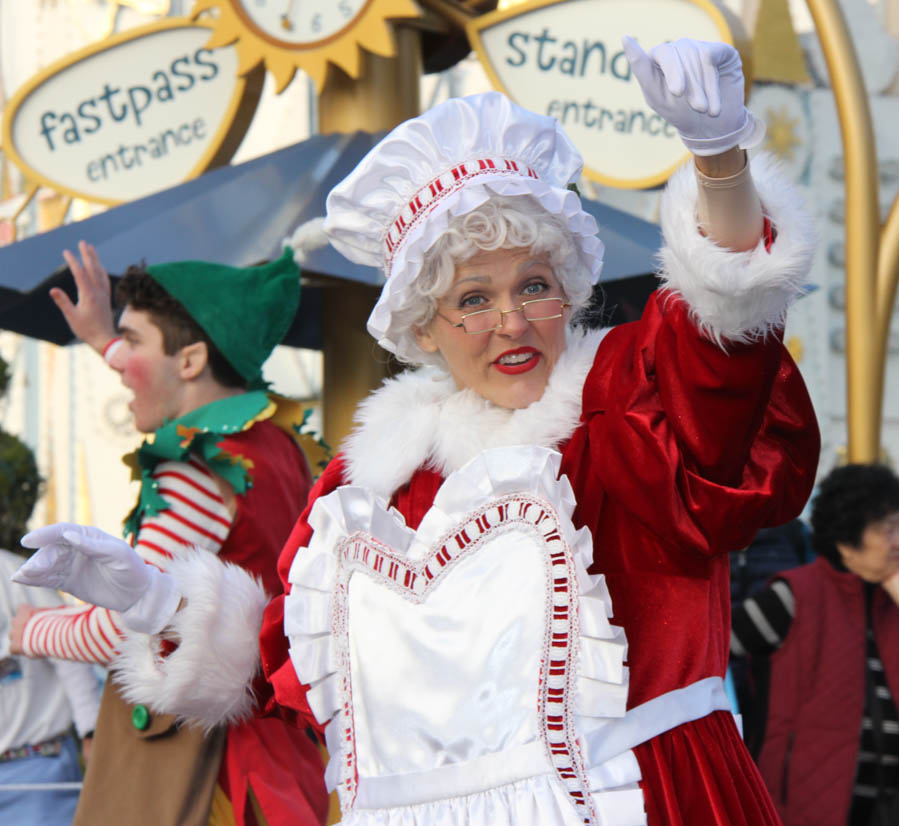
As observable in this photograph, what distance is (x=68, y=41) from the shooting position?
5.36 m

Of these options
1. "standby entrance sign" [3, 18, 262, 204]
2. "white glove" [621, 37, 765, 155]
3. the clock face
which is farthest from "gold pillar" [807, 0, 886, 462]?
"white glove" [621, 37, 765, 155]

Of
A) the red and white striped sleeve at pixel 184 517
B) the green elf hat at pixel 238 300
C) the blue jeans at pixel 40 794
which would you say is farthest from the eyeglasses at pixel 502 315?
the blue jeans at pixel 40 794

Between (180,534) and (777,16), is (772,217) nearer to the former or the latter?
(180,534)

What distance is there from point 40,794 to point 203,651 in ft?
2.83

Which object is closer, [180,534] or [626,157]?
[180,534]

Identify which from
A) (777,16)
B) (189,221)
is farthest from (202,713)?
(777,16)

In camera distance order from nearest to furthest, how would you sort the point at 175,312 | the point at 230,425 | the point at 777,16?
the point at 230,425, the point at 175,312, the point at 777,16

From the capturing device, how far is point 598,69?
10.5ft

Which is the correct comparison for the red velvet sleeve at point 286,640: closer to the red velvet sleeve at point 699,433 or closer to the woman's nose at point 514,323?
the woman's nose at point 514,323

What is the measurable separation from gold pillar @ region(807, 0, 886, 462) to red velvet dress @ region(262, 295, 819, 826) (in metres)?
1.97

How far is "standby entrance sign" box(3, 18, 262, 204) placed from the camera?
3.62 m

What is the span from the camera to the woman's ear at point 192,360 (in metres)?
2.60

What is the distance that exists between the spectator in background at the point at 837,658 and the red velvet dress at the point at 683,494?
1521 millimetres

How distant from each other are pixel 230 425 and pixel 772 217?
1.31m
